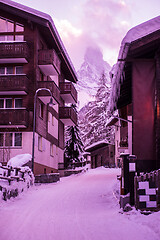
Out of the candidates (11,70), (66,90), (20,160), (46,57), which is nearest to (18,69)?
(11,70)

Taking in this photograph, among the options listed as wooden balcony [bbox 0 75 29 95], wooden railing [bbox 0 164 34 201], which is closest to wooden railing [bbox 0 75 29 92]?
wooden balcony [bbox 0 75 29 95]

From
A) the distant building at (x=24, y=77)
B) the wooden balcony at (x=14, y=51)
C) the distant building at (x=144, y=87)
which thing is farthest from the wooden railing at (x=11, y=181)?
the wooden balcony at (x=14, y=51)

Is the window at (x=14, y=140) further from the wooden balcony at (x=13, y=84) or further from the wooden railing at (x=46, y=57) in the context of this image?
the wooden railing at (x=46, y=57)

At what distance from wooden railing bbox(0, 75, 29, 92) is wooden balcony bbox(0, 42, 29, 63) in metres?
1.44

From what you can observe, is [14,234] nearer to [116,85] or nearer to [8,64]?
[116,85]

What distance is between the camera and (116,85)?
14.5m

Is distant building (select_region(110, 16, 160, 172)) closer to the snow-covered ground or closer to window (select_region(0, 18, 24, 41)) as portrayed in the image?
the snow-covered ground

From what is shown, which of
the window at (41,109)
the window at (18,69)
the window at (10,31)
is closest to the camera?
the window at (18,69)

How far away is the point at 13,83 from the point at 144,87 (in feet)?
58.6

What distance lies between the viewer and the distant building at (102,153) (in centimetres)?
5661

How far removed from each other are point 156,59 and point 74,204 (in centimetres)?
578

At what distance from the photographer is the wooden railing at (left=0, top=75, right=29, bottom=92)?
1176 inches

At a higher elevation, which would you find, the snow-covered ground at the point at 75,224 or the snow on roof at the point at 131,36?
the snow on roof at the point at 131,36

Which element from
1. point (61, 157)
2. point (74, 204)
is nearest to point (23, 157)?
point (74, 204)
